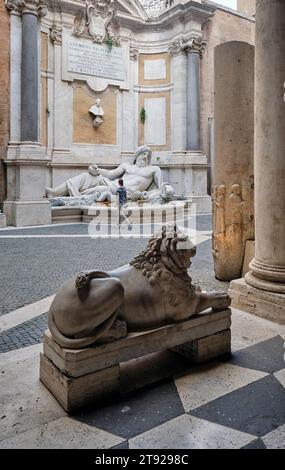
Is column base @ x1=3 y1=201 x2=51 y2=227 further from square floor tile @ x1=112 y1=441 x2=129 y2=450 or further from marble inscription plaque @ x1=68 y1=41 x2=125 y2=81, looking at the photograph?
square floor tile @ x1=112 y1=441 x2=129 y2=450

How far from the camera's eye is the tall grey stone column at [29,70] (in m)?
11.1

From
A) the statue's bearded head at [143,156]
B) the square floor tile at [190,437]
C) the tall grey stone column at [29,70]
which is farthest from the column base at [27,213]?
the square floor tile at [190,437]

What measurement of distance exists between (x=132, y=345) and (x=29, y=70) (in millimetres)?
10759

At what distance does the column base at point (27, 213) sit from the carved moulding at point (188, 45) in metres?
8.21

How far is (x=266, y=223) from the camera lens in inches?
135

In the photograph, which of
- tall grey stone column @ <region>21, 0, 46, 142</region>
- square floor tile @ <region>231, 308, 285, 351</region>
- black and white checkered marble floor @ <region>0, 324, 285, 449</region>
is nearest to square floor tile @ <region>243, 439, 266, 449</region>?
black and white checkered marble floor @ <region>0, 324, 285, 449</region>

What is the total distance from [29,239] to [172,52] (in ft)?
34.0

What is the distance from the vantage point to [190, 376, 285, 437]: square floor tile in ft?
6.33

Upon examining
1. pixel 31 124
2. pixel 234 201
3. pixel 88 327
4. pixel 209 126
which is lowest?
pixel 88 327

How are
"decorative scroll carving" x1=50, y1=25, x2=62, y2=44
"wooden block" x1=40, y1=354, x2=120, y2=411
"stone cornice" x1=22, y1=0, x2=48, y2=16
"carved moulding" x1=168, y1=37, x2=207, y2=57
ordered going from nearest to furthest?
"wooden block" x1=40, y1=354, x2=120, y2=411, "stone cornice" x1=22, y1=0, x2=48, y2=16, "decorative scroll carving" x1=50, y1=25, x2=62, y2=44, "carved moulding" x1=168, y1=37, x2=207, y2=57

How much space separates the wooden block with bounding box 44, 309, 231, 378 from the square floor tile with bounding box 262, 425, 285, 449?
755 mm

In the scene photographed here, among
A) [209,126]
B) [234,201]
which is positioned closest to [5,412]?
[234,201]

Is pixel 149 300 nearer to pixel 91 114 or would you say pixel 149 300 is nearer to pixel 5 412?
pixel 5 412

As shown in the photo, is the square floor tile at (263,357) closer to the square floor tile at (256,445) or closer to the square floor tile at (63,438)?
the square floor tile at (256,445)
